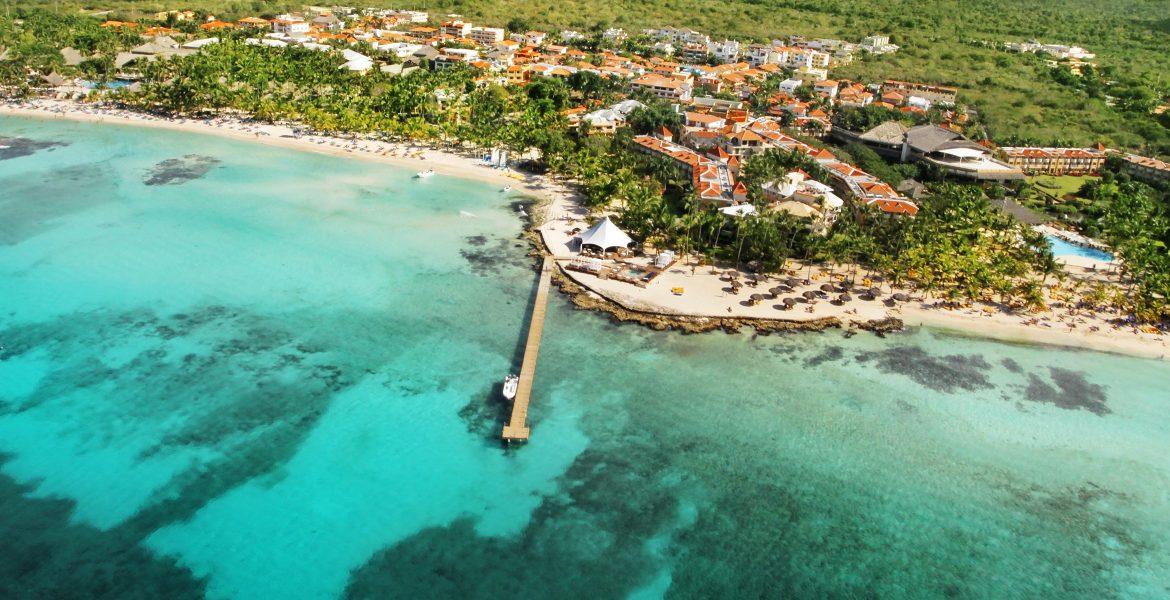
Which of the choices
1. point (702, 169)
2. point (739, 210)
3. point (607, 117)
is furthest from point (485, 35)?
point (739, 210)

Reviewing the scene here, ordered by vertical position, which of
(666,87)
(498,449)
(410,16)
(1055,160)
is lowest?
(498,449)

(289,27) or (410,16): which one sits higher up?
(410,16)

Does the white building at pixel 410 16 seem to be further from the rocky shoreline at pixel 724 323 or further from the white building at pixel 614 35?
the rocky shoreline at pixel 724 323

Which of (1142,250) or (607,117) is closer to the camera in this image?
(1142,250)

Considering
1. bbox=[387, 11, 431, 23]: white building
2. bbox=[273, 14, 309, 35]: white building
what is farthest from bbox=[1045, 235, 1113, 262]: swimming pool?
bbox=[387, 11, 431, 23]: white building

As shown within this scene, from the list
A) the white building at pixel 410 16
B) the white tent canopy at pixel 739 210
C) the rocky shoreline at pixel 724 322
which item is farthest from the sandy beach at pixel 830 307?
the white building at pixel 410 16

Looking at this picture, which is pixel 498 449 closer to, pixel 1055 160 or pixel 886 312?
pixel 886 312

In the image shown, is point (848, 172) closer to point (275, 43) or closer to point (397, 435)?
point (397, 435)
